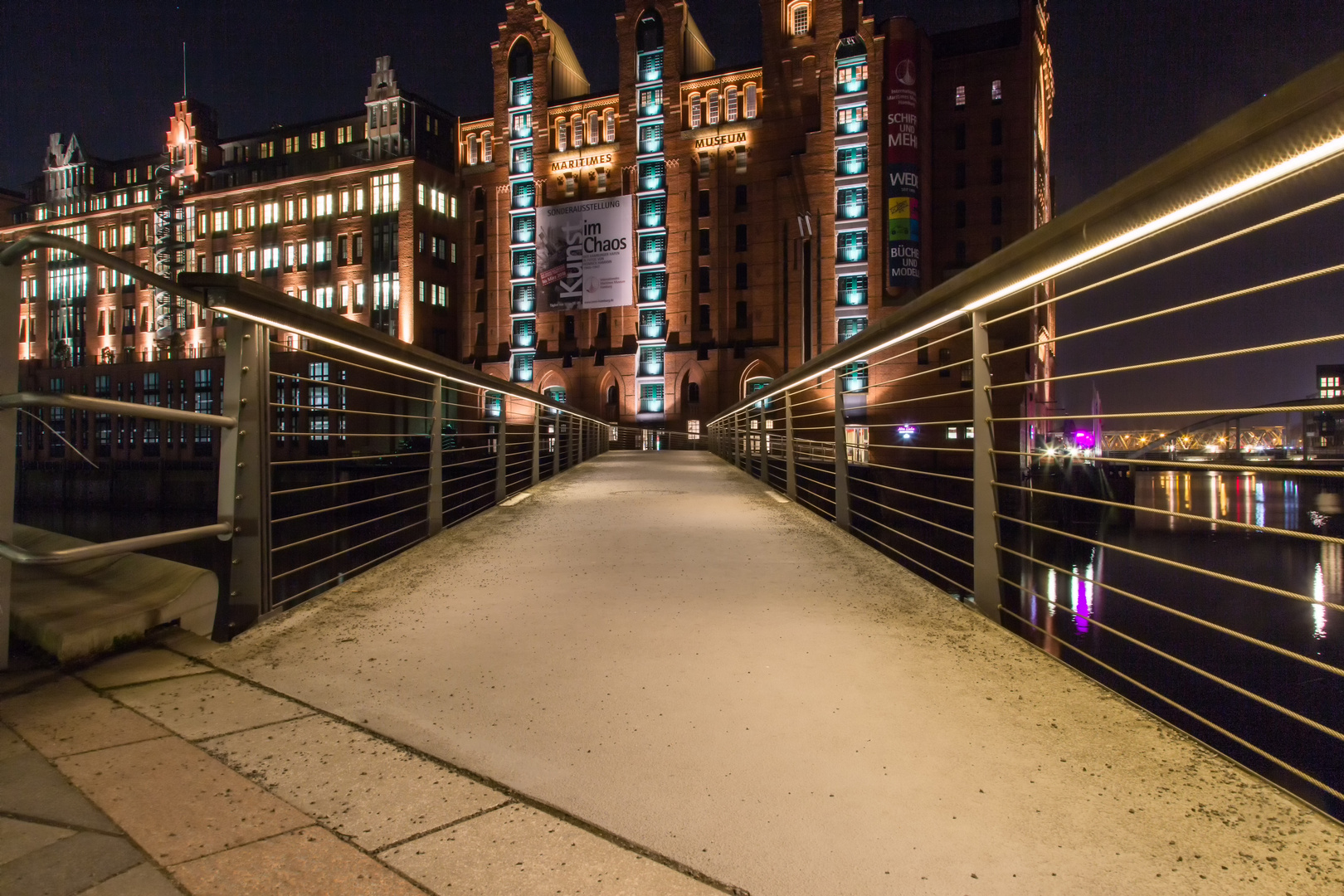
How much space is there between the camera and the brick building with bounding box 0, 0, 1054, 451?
45.3 meters

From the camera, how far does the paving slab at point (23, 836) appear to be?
1580mm

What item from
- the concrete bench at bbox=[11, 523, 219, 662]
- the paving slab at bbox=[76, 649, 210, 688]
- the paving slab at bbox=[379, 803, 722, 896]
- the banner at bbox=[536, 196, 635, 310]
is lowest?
the paving slab at bbox=[379, 803, 722, 896]

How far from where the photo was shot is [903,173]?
43.8 metres

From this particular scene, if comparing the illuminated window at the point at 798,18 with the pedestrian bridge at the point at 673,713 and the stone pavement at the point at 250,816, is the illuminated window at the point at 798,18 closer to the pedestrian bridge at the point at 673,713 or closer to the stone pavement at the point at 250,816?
the pedestrian bridge at the point at 673,713

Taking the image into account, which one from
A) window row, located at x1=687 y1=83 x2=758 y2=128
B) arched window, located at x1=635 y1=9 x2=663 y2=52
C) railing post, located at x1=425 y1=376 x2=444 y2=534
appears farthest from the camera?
arched window, located at x1=635 y1=9 x2=663 y2=52

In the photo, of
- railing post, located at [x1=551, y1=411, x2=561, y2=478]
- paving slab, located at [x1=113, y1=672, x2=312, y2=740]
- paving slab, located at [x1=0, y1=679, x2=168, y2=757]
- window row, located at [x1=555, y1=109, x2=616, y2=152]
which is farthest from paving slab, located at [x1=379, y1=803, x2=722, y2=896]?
window row, located at [x1=555, y1=109, x2=616, y2=152]

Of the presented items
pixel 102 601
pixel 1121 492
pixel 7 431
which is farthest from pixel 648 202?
pixel 7 431

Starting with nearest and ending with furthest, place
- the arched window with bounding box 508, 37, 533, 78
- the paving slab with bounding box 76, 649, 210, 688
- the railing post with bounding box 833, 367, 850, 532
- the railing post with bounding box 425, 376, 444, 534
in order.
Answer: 1. the paving slab with bounding box 76, 649, 210, 688
2. the railing post with bounding box 425, 376, 444, 534
3. the railing post with bounding box 833, 367, 850, 532
4. the arched window with bounding box 508, 37, 533, 78

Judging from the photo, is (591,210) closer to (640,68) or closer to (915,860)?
(640,68)

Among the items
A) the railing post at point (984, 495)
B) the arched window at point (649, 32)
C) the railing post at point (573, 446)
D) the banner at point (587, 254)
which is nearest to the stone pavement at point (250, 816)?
the railing post at point (984, 495)

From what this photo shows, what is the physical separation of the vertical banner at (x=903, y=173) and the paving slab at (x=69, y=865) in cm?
4584

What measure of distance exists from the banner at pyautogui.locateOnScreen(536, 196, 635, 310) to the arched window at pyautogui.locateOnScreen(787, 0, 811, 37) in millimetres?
14746

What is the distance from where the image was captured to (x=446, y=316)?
55.4 meters

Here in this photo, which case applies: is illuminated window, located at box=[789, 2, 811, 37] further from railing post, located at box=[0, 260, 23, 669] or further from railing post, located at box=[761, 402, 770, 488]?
railing post, located at box=[0, 260, 23, 669]
